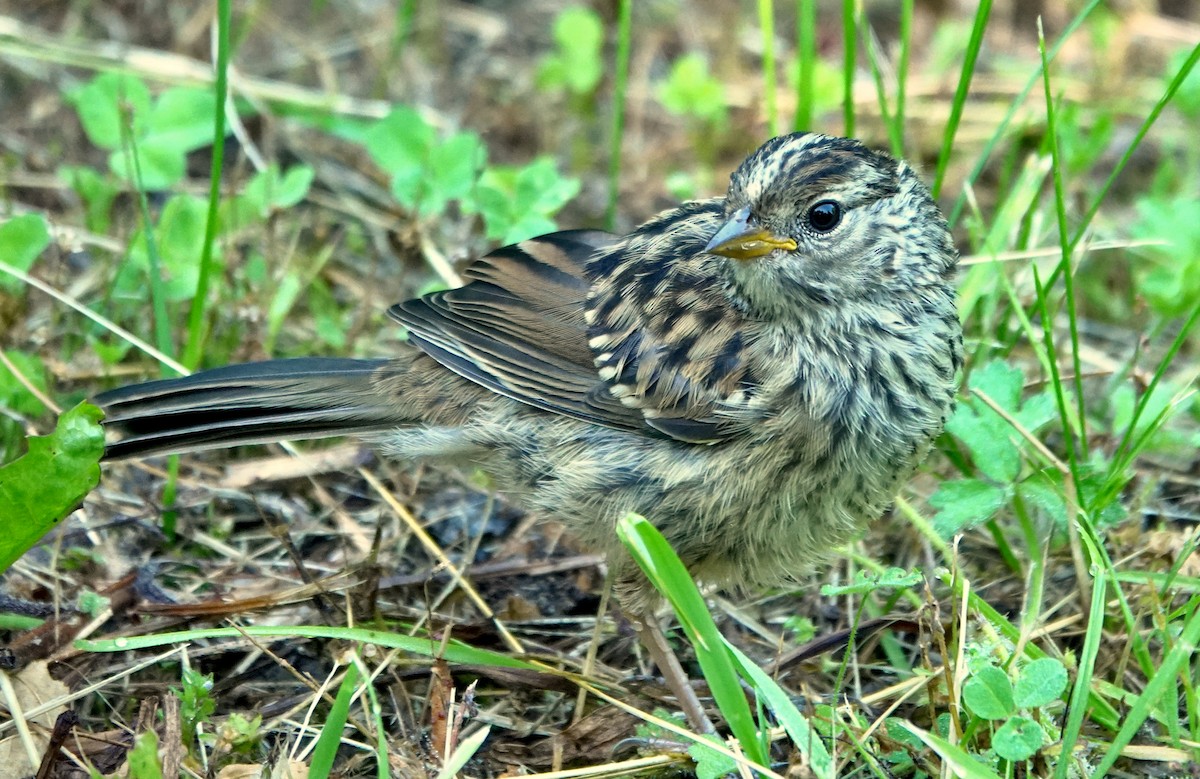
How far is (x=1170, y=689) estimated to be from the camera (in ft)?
11.0

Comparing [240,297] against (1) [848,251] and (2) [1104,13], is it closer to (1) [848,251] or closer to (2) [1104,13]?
(1) [848,251]

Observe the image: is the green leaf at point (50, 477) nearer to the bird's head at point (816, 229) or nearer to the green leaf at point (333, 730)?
the green leaf at point (333, 730)

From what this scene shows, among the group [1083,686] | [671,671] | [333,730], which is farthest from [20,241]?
[1083,686]

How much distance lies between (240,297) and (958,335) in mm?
2668

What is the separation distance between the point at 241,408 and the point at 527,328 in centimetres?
94

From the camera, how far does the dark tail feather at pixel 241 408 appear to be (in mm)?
4039

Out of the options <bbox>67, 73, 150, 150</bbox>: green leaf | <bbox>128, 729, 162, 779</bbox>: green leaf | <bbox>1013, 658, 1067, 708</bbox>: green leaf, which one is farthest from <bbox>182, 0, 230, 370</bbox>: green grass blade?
<bbox>1013, 658, 1067, 708</bbox>: green leaf

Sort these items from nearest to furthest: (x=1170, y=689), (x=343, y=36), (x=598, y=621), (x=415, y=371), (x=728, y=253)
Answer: (x=1170, y=689) → (x=728, y=253) → (x=598, y=621) → (x=415, y=371) → (x=343, y=36)

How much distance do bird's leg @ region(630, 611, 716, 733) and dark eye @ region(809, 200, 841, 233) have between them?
1.26 meters

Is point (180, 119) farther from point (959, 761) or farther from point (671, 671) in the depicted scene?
point (959, 761)

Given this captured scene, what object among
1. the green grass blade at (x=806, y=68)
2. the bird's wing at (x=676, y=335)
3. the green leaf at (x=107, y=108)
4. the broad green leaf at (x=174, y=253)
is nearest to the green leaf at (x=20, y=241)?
the broad green leaf at (x=174, y=253)

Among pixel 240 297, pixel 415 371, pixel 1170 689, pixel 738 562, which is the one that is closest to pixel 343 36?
pixel 240 297

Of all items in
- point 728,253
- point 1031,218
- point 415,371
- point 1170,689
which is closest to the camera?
point 1170,689

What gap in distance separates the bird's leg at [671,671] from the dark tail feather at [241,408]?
41.8 inches
